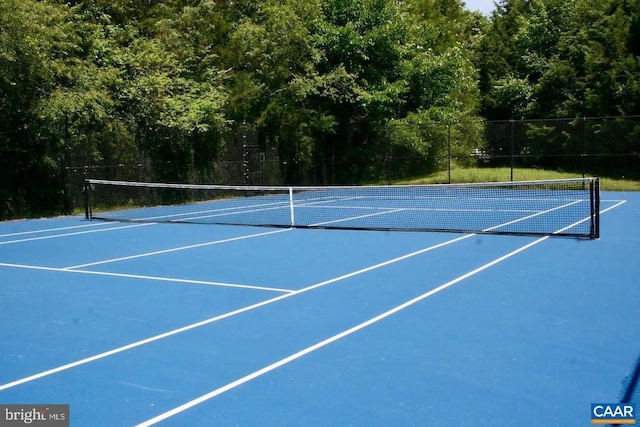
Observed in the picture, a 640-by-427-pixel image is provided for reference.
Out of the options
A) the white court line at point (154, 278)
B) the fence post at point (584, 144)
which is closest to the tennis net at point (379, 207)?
the fence post at point (584, 144)

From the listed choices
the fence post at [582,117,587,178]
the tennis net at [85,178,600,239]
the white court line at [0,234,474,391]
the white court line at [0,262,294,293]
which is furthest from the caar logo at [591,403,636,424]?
the fence post at [582,117,587,178]

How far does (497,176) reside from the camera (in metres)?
29.6

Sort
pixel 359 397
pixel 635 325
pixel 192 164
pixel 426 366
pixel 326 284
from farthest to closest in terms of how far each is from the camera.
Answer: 1. pixel 192 164
2. pixel 326 284
3. pixel 635 325
4. pixel 426 366
5. pixel 359 397

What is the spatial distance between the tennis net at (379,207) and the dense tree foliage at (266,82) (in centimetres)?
127

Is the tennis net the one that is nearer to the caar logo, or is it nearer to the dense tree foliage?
the dense tree foliage

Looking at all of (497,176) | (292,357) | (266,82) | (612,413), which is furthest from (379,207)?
(612,413)

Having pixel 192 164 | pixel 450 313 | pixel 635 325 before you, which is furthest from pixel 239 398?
pixel 192 164

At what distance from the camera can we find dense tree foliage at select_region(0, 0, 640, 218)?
20.2 meters

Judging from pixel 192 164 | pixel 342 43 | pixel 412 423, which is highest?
pixel 342 43

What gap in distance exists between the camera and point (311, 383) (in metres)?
5.43

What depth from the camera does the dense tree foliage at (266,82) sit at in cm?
2017

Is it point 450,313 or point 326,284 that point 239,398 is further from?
point 326,284

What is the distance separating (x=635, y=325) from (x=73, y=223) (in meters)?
15.2

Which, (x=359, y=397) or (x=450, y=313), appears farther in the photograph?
(x=450, y=313)
